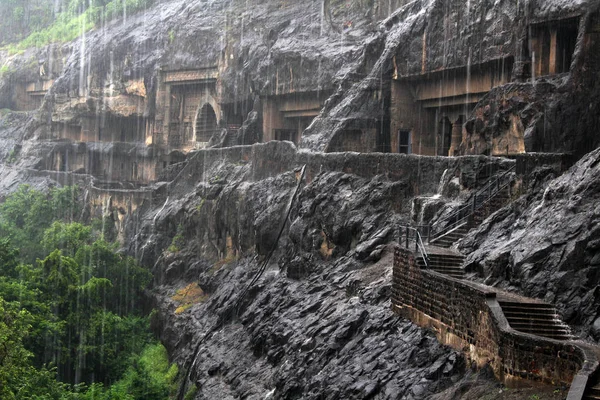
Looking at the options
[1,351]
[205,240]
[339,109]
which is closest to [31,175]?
[205,240]

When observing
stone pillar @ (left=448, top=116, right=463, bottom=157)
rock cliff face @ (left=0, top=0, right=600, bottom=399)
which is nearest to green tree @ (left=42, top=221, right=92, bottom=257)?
rock cliff face @ (left=0, top=0, right=600, bottom=399)

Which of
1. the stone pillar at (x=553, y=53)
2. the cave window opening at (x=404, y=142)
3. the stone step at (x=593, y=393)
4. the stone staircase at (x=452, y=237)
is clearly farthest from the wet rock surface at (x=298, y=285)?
the stone pillar at (x=553, y=53)

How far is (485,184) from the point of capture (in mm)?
22203

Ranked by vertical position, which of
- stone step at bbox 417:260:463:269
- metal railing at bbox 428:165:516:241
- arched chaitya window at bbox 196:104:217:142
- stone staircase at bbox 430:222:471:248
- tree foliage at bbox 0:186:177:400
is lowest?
tree foliage at bbox 0:186:177:400

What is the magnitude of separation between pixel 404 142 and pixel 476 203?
1428 cm

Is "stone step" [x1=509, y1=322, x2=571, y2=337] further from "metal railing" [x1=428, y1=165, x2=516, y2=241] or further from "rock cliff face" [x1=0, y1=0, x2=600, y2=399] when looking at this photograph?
"metal railing" [x1=428, y1=165, x2=516, y2=241]

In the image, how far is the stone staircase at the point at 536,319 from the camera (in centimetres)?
1492

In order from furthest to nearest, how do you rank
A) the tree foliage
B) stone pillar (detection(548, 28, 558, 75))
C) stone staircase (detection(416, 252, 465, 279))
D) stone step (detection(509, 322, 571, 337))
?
stone pillar (detection(548, 28, 558, 75))
the tree foliage
stone staircase (detection(416, 252, 465, 279))
stone step (detection(509, 322, 571, 337))

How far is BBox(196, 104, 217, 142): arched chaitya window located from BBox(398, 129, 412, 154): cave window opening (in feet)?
72.7

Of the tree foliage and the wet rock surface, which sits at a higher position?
the wet rock surface

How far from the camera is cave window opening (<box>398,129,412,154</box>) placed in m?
35.4

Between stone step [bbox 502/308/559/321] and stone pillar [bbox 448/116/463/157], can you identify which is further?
stone pillar [bbox 448/116/463/157]

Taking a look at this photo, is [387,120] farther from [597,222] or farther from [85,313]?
[597,222]

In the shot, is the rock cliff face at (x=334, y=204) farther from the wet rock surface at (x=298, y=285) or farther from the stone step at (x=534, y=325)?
the stone step at (x=534, y=325)
